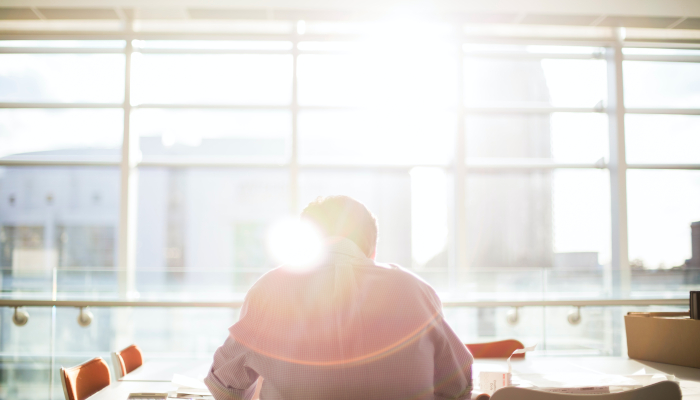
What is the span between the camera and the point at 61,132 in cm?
523

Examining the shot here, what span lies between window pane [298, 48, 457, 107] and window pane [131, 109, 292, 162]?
1.50 feet

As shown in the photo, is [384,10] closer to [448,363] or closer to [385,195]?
[385,195]

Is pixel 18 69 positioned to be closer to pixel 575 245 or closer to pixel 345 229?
pixel 345 229

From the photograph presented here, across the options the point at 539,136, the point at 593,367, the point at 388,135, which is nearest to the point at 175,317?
the point at 388,135

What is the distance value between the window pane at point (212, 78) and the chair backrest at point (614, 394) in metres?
4.35

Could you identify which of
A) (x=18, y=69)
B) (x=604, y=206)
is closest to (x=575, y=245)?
(x=604, y=206)

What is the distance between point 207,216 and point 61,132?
1.70m

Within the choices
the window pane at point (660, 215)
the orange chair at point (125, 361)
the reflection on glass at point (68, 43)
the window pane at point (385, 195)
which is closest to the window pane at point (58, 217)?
the reflection on glass at point (68, 43)

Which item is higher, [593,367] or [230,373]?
[230,373]

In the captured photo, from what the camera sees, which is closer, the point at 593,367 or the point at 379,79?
the point at 593,367

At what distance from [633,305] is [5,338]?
4.73 m

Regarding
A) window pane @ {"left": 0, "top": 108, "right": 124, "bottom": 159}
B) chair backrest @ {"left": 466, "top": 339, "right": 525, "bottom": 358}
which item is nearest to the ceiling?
window pane @ {"left": 0, "top": 108, "right": 124, "bottom": 159}

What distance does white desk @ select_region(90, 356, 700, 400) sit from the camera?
1.80 m

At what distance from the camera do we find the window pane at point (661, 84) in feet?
17.7
